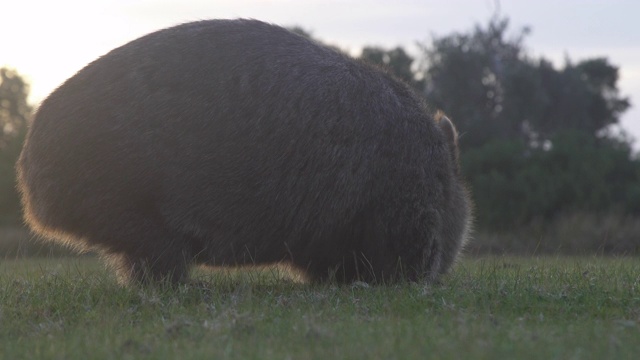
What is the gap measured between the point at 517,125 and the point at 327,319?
30785 mm

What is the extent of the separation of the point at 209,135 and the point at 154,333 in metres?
1.96

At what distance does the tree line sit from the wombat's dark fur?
10.8 metres

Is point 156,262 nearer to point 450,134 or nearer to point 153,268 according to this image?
point 153,268

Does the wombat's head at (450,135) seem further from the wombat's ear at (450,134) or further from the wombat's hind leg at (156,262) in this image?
the wombat's hind leg at (156,262)

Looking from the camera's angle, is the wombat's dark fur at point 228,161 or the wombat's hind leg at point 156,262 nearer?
the wombat's dark fur at point 228,161

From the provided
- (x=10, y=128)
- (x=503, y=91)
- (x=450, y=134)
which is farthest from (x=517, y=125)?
(x=450, y=134)

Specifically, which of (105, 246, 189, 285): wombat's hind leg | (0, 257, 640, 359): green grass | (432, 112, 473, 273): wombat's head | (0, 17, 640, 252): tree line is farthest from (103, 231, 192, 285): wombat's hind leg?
(0, 17, 640, 252): tree line

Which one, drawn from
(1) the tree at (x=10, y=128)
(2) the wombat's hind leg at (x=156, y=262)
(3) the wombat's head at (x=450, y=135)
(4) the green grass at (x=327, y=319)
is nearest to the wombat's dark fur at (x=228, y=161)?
(2) the wombat's hind leg at (x=156, y=262)

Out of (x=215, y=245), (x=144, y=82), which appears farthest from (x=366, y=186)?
(x=144, y=82)

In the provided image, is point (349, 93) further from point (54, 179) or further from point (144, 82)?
point (54, 179)

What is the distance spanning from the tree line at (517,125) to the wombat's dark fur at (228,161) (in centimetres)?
1083

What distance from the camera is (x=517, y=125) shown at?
35812mm

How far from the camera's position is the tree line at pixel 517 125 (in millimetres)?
23266

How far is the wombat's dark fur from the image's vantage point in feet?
23.5
